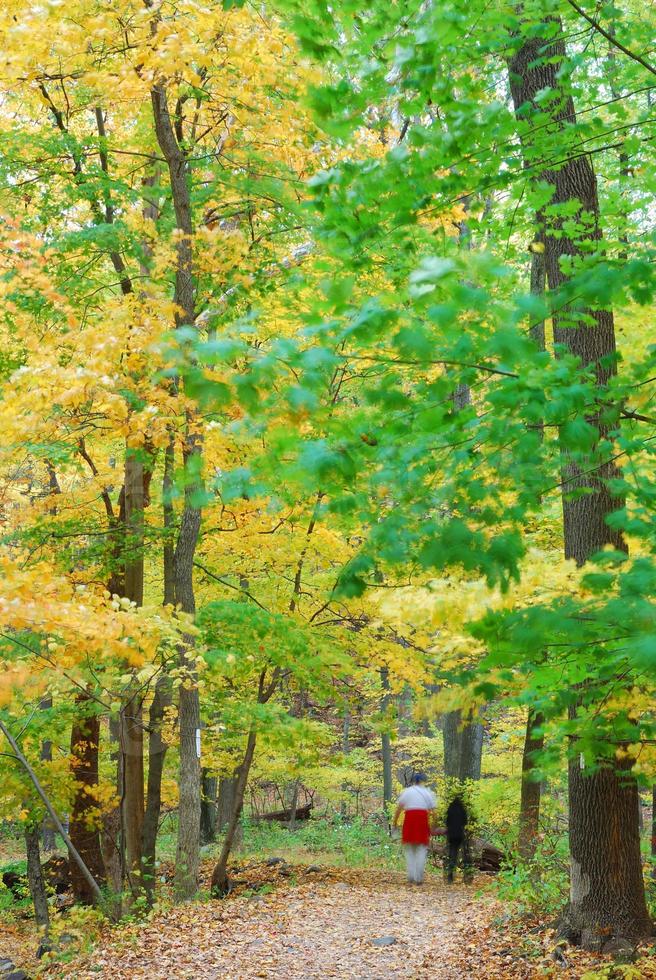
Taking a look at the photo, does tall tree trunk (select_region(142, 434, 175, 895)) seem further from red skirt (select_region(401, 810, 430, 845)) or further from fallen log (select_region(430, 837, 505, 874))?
fallen log (select_region(430, 837, 505, 874))

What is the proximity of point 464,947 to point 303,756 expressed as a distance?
166 inches

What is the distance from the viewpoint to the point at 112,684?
9047 mm

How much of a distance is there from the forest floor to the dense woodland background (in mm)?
513

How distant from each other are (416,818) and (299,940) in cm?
314

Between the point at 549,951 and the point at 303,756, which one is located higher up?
the point at 303,756

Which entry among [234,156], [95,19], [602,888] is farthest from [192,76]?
[602,888]

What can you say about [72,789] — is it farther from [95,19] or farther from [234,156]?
[95,19]

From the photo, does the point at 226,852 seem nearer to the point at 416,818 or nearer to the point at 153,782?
the point at 153,782

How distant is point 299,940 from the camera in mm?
8328

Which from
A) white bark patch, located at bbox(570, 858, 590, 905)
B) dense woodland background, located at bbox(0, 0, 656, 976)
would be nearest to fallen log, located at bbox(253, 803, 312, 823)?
dense woodland background, located at bbox(0, 0, 656, 976)

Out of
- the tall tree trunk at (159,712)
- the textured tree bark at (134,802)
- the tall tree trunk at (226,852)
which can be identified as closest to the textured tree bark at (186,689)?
the tall tree trunk at (159,712)

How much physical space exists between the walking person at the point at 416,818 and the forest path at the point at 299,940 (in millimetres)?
692

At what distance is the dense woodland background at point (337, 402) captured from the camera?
306 centimetres

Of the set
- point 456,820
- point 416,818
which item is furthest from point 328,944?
point 456,820
